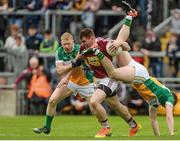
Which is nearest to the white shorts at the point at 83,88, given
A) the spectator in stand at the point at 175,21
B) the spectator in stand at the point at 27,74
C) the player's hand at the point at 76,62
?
the player's hand at the point at 76,62

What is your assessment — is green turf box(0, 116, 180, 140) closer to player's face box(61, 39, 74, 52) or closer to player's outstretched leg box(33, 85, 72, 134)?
player's outstretched leg box(33, 85, 72, 134)

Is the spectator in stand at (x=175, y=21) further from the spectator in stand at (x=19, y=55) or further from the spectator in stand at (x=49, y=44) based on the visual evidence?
the spectator in stand at (x=19, y=55)

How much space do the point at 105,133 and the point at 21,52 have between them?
11.6 meters

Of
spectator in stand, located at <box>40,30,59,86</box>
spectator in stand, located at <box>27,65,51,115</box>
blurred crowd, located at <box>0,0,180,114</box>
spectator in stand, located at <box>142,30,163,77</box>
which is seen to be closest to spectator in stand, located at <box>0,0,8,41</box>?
blurred crowd, located at <box>0,0,180,114</box>

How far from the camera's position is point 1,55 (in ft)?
98.6

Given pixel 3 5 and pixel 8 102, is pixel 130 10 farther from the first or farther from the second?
pixel 3 5

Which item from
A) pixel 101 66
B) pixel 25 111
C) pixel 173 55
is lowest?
pixel 25 111

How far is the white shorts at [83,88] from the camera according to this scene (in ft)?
64.5

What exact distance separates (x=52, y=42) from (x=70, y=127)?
7.11 metres

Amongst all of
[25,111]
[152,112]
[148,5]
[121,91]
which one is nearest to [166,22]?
[148,5]

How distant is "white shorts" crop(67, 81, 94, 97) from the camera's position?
1966cm

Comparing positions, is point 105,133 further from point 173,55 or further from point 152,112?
point 173,55

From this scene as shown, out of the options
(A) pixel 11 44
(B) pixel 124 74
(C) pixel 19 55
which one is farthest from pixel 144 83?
(A) pixel 11 44

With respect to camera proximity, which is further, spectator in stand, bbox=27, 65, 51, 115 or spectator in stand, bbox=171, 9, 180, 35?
spectator in stand, bbox=171, 9, 180, 35
